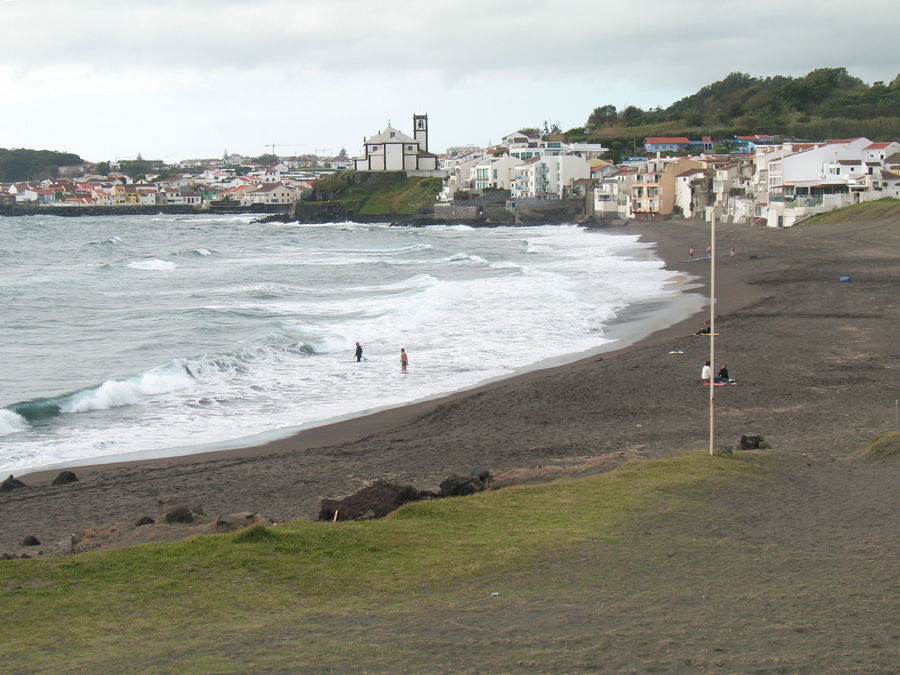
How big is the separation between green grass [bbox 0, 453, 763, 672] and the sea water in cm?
711

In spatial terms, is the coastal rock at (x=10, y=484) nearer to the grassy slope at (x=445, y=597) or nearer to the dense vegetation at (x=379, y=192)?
the grassy slope at (x=445, y=597)

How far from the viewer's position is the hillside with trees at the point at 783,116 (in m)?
109

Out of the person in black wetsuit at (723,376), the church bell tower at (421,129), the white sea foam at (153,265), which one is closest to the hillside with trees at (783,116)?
the church bell tower at (421,129)

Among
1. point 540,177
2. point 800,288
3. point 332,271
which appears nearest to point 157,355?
point 800,288

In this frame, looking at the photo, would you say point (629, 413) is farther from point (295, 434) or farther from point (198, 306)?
point (198, 306)

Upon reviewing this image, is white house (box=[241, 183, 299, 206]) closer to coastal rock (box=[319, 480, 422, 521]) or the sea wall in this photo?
the sea wall

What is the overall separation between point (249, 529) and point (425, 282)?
32.4 metres

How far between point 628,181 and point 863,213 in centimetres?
3577

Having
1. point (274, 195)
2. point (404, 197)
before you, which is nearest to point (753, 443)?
point (404, 197)

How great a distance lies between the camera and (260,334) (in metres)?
27.0

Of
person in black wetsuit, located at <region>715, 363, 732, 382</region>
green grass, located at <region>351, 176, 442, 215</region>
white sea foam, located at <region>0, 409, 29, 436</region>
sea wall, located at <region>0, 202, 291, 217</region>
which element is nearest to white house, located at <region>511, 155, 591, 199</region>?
green grass, located at <region>351, 176, 442, 215</region>

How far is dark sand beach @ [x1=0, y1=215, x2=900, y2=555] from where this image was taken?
39.4 feet

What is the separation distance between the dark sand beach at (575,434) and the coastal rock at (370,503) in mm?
772

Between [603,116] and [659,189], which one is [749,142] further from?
[603,116]
